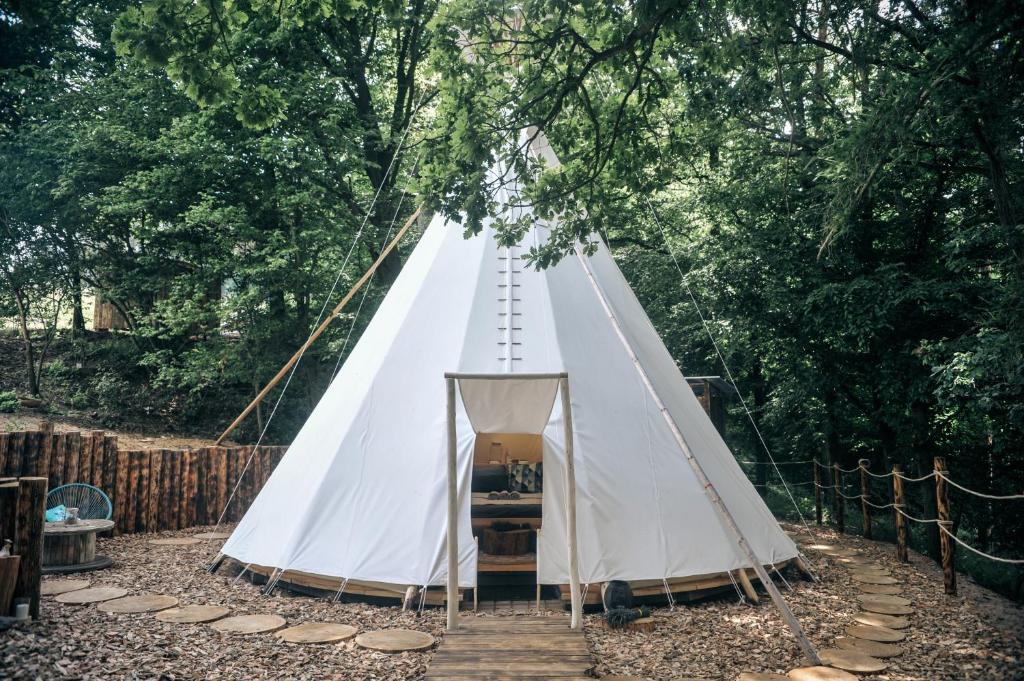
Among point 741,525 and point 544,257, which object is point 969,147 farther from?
point 544,257

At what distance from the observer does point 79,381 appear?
1270 centimetres

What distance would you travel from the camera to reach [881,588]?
21.9 ft

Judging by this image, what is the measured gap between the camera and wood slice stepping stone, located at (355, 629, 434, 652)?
478 centimetres

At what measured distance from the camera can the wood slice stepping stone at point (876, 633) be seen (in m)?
5.14

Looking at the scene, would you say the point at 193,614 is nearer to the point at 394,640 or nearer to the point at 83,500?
the point at 394,640

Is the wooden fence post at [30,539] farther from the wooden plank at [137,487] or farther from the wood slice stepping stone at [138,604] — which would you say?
the wooden plank at [137,487]

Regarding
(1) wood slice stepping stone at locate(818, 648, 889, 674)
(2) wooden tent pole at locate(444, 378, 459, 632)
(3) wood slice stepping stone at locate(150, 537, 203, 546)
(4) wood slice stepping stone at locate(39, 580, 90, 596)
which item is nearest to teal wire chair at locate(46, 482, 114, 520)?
(3) wood slice stepping stone at locate(150, 537, 203, 546)

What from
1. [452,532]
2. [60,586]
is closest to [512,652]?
[452,532]

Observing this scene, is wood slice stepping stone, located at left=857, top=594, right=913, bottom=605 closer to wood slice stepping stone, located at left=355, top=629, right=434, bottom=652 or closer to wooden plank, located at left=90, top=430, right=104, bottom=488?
wood slice stepping stone, located at left=355, top=629, right=434, bottom=652

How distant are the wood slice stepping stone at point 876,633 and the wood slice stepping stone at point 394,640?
10.4ft

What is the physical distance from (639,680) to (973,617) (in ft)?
11.2

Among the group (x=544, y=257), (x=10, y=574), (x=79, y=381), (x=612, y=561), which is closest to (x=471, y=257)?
(x=544, y=257)

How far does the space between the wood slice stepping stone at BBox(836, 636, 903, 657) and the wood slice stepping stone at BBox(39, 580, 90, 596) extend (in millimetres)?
6169

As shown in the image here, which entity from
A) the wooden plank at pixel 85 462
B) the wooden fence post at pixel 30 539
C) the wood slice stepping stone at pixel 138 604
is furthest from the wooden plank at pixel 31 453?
the wooden fence post at pixel 30 539
